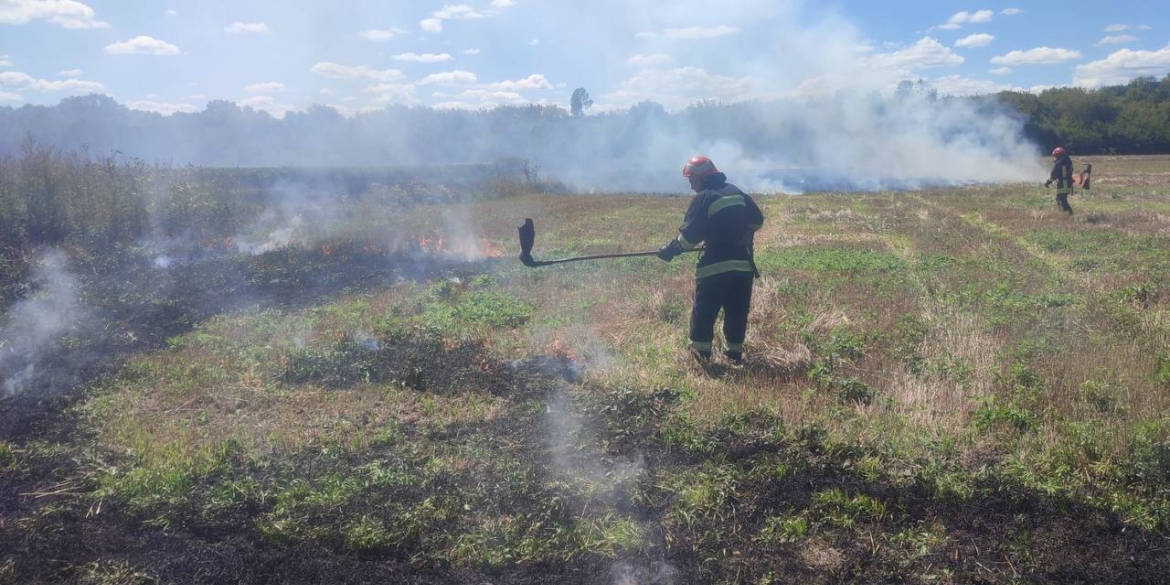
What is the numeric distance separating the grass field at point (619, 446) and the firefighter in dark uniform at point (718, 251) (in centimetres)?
33

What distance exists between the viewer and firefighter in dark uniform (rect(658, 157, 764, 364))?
653 cm

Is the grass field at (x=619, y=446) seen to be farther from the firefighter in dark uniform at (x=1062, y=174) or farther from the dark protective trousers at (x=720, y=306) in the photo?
the firefighter in dark uniform at (x=1062, y=174)

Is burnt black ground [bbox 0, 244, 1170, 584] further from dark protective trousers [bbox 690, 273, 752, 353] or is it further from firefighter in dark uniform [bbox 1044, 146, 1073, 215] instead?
firefighter in dark uniform [bbox 1044, 146, 1073, 215]

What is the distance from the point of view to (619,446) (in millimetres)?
5234

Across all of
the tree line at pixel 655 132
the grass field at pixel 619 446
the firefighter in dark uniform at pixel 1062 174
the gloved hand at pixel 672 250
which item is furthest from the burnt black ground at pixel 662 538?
the tree line at pixel 655 132

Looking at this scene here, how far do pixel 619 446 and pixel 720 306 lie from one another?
6.98 ft

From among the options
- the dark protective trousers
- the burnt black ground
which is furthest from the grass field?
the dark protective trousers

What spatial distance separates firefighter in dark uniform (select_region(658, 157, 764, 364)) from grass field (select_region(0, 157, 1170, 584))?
0.33 m

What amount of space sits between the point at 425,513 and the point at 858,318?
572cm

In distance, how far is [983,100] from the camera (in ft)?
157

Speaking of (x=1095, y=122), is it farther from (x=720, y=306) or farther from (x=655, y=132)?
(x=720, y=306)

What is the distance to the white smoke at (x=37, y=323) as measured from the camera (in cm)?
703

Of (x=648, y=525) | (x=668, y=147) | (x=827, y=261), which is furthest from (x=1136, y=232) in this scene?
(x=668, y=147)

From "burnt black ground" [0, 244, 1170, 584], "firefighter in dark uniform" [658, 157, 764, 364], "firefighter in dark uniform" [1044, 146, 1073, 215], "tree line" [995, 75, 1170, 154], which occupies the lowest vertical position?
"burnt black ground" [0, 244, 1170, 584]
